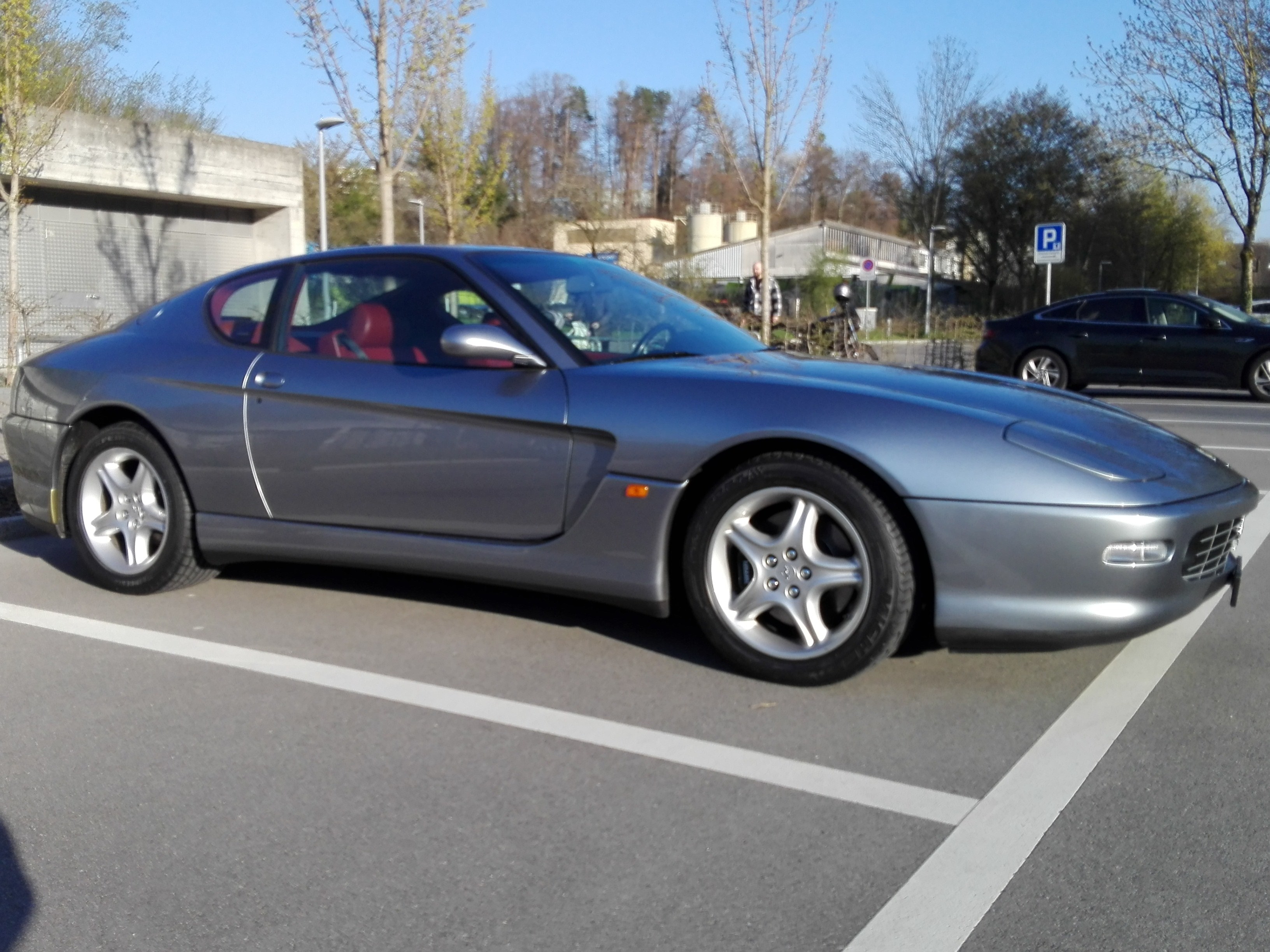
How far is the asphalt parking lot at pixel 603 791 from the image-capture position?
2533 mm

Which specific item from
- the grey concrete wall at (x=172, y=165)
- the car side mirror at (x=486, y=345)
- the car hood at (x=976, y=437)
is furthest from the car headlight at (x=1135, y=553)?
the grey concrete wall at (x=172, y=165)

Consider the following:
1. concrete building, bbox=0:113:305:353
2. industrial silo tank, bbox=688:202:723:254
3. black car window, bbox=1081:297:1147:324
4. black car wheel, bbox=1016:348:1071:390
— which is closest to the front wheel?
black car wheel, bbox=1016:348:1071:390

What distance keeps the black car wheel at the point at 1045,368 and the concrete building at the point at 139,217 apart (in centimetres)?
1232

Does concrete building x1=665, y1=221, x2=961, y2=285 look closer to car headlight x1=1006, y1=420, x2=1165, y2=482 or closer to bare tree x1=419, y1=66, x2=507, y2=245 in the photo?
bare tree x1=419, y1=66, x2=507, y2=245

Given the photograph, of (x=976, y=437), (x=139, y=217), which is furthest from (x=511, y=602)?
(x=139, y=217)

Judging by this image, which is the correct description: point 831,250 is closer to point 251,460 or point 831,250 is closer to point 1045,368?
point 1045,368

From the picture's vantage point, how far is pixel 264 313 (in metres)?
5.04

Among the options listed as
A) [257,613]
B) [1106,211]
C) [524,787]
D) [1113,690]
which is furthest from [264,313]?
[1106,211]

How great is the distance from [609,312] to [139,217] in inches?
836

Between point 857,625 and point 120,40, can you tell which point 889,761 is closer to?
point 857,625

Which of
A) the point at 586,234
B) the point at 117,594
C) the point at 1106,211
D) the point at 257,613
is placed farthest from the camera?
the point at 1106,211

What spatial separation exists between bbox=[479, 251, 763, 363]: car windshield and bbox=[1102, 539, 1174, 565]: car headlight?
5.30 feet

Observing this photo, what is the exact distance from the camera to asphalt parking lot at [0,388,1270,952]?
253 centimetres

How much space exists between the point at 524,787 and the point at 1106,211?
54493 millimetres
